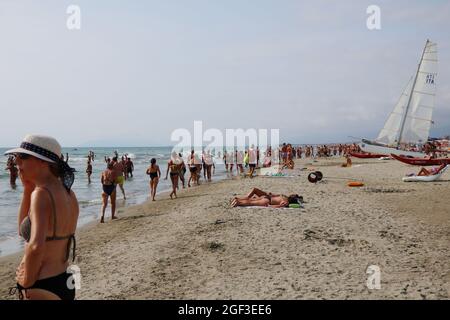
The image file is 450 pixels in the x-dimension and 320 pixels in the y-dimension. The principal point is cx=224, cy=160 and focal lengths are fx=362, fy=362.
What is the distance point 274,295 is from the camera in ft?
17.3

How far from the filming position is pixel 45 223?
102 inches

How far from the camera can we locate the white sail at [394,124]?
110 feet

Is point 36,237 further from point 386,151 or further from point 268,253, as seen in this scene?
point 386,151

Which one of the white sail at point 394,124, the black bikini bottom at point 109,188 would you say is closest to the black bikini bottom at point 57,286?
the black bikini bottom at point 109,188

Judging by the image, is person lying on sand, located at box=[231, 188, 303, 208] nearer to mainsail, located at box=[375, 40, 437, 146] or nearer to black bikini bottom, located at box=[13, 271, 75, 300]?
black bikini bottom, located at box=[13, 271, 75, 300]

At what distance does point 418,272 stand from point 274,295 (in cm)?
266

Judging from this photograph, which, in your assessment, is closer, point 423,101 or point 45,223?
point 45,223

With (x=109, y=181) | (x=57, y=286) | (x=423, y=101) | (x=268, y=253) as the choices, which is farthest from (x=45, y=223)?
(x=423, y=101)

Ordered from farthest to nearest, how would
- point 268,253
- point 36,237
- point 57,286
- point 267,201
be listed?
1. point 267,201
2. point 268,253
3. point 57,286
4. point 36,237

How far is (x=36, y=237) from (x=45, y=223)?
0.11 m

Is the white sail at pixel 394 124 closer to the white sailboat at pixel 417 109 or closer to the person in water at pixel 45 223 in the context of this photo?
the white sailboat at pixel 417 109

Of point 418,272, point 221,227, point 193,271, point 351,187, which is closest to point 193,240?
point 221,227

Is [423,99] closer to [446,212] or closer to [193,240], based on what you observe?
[446,212]
